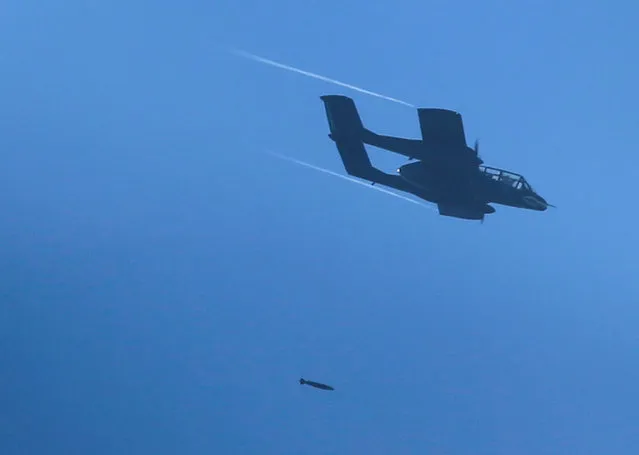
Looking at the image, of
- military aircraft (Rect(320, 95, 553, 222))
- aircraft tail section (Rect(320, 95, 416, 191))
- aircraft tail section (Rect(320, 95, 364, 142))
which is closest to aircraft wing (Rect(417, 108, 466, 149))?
military aircraft (Rect(320, 95, 553, 222))

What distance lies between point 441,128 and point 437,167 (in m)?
2.06

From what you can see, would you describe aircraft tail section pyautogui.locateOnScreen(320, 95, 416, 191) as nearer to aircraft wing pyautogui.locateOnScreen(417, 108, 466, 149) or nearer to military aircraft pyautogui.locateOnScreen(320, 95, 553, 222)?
military aircraft pyautogui.locateOnScreen(320, 95, 553, 222)

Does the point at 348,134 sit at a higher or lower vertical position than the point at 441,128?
lower

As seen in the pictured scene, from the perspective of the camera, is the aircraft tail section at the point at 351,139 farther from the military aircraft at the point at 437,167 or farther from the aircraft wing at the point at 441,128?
the aircraft wing at the point at 441,128

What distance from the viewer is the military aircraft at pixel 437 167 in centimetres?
3388

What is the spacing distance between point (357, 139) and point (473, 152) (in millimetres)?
5209

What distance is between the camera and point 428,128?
110 ft

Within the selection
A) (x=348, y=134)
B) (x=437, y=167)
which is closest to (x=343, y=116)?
(x=348, y=134)

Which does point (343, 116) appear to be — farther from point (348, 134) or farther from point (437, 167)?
point (437, 167)

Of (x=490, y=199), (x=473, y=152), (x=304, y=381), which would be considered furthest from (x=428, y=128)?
(x=304, y=381)

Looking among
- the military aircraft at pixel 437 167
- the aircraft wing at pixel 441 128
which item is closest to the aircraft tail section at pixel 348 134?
the military aircraft at pixel 437 167

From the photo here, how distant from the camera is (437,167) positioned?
3506 cm

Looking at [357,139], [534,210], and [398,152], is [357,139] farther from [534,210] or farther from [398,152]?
[534,210]

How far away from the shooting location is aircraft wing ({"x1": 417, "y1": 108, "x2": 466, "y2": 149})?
32.8 m
